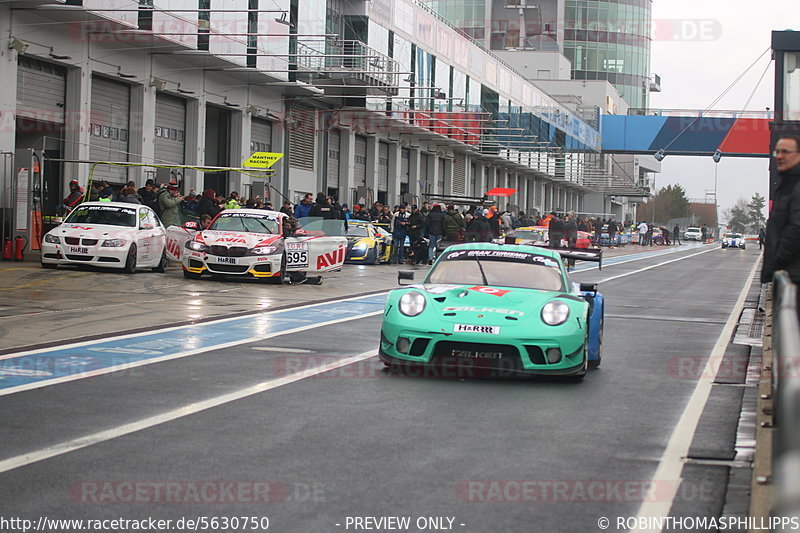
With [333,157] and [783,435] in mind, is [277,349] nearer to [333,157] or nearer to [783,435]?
[783,435]

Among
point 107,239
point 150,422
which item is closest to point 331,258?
point 107,239

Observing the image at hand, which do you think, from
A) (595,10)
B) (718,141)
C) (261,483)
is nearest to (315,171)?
(718,141)

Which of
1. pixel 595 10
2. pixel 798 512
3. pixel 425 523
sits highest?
pixel 595 10

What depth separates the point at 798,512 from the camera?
265cm

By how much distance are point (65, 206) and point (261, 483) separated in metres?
19.7

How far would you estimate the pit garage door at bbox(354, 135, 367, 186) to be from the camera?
4653 centimetres

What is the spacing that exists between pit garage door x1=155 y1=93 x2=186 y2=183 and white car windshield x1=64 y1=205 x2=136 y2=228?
889 centimetres

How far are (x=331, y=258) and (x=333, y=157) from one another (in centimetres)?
2276

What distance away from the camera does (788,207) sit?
25.5 feet

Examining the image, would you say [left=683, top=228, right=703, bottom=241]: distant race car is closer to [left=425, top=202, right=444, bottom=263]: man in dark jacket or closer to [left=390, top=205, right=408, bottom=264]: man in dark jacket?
[left=390, top=205, right=408, bottom=264]: man in dark jacket

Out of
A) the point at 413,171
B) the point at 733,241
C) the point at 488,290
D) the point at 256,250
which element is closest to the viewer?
the point at 488,290

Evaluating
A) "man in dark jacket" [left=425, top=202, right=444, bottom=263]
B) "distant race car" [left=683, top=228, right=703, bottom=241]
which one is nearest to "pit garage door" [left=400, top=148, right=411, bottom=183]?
"man in dark jacket" [left=425, top=202, right=444, bottom=263]

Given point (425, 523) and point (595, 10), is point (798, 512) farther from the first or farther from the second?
point (595, 10)

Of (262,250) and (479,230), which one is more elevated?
(479,230)
